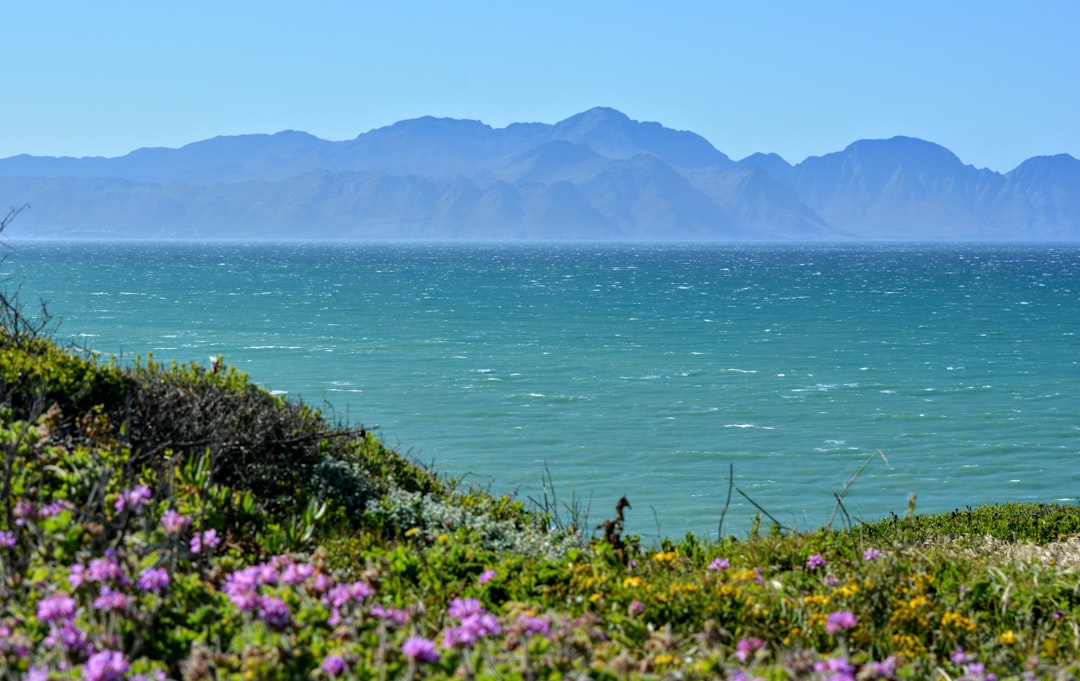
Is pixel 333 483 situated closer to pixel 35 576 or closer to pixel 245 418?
pixel 245 418

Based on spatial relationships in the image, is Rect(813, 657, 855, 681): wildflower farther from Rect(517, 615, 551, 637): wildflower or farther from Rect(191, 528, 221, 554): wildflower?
Rect(191, 528, 221, 554): wildflower

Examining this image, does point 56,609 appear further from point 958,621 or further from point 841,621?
point 958,621

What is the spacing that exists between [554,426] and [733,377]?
12.0m

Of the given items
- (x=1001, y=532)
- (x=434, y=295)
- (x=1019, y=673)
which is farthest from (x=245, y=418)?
(x=434, y=295)

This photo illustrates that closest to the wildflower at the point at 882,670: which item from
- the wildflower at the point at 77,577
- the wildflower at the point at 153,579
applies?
the wildflower at the point at 153,579

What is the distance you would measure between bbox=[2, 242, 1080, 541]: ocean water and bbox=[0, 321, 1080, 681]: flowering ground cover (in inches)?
40.4

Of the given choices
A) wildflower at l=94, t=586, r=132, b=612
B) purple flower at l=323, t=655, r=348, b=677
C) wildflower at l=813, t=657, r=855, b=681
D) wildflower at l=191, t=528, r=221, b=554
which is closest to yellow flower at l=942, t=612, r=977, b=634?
wildflower at l=813, t=657, r=855, b=681

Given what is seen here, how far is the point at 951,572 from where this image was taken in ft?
24.0

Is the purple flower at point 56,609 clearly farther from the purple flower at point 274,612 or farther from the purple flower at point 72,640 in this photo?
the purple flower at point 274,612

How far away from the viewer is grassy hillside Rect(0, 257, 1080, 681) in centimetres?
443

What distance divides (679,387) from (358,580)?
29955 mm

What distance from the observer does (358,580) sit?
607cm

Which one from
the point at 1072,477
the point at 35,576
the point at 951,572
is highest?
the point at 35,576

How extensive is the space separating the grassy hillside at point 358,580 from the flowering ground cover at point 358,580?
2cm
